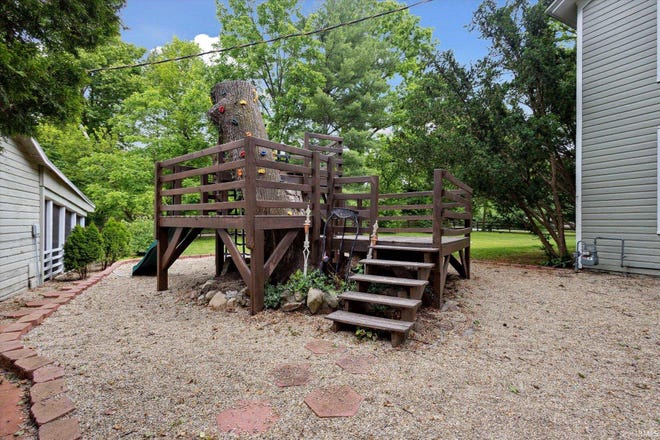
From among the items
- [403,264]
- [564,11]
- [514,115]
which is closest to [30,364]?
[403,264]

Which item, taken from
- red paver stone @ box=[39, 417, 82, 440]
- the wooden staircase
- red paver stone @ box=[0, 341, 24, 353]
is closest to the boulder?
the wooden staircase

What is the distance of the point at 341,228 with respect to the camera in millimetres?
5074

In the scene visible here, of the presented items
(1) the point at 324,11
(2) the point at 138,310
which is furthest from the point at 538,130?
(1) the point at 324,11

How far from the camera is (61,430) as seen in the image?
1834 mm

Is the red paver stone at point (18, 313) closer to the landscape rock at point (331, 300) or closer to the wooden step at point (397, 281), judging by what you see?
the landscape rock at point (331, 300)

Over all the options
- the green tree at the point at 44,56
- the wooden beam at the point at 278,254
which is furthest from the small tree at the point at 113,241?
the green tree at the point at 44,56

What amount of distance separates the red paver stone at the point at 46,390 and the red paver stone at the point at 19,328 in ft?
5.12

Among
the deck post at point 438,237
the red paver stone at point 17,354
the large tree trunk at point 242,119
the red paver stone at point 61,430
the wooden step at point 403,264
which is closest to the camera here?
the red paver stone at point 61,430

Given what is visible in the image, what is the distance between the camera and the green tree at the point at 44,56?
252 centimetres

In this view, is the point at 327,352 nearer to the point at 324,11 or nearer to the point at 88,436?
the point at 88,436

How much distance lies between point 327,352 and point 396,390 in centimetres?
80

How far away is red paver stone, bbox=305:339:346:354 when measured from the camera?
2957 mm

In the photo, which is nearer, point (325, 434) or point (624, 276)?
point (325, 434)

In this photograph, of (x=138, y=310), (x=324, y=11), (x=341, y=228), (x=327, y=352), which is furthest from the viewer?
(x=324, y=11)
